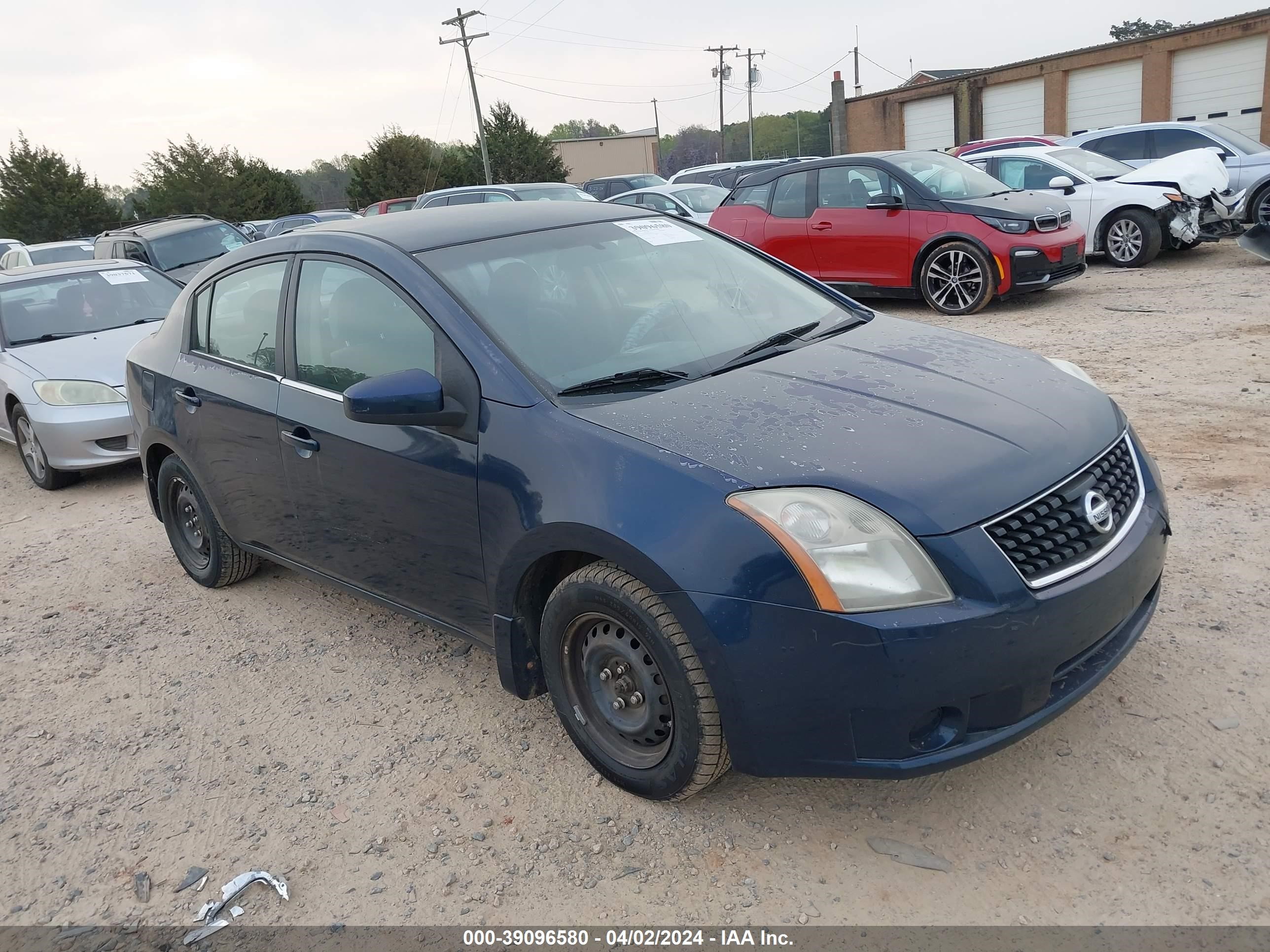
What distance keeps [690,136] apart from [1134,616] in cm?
11979

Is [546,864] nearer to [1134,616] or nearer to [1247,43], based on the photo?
[1134,616]

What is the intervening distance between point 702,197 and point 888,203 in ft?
19.9

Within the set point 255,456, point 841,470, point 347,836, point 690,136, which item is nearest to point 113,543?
point 255,456

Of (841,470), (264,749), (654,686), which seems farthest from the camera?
(264,749)

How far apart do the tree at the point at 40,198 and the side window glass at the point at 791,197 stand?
1373 inches

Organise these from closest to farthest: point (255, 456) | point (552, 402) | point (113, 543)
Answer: point (552, 402)
point (255, 456)
point (113, 543)

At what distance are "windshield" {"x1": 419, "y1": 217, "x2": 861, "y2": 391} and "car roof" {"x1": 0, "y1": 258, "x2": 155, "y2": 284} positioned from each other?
6.17m

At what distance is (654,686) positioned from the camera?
263cm

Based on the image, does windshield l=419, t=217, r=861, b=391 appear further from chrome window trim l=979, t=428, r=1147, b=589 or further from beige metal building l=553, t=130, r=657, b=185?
beige metal building l=553, t=130, r=657, b=185

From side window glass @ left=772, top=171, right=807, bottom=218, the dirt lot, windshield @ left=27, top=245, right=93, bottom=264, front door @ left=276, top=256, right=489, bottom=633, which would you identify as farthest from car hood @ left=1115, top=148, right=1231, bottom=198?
windshield @ left=27, top=245, right=93, bottom=264

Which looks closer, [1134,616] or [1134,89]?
[1134,616]

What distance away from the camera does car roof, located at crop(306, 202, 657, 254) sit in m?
3.41

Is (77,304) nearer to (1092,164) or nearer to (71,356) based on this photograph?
(71,356)

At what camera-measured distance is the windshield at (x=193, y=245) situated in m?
12.9
